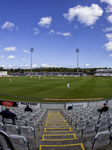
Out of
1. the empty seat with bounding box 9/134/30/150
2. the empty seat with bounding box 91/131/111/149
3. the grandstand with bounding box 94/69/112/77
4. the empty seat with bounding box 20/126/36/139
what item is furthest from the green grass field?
the grandstand with bounding box 94/69/112/77

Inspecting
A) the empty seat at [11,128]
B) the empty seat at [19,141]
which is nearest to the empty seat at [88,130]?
the empty seat at [19,141]

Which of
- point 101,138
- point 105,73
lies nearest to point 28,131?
point 101,138

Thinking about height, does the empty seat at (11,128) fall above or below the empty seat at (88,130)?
above

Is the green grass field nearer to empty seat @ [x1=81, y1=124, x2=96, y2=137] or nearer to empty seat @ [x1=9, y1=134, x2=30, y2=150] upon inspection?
empty seat @ [x1=81, y1=124, x2=96, y2=137]

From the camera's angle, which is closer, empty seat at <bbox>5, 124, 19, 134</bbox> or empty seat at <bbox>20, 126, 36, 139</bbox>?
empty seat at <bbox>5, 124, 19, 134</bbox>

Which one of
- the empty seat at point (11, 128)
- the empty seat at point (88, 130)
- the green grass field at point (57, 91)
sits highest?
the empty seat at point (11, 128)

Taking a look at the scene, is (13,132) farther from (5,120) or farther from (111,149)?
(111,149)

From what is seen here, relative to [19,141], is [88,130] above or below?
below

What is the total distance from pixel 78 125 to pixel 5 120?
4127 millimetres

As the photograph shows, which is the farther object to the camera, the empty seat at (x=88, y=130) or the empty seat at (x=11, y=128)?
the empty seat at (x=88, y=130)

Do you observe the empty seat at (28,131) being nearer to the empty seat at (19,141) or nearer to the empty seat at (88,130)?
the empty seat at (19,141)

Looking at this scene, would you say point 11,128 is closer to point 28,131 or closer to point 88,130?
point 28,131

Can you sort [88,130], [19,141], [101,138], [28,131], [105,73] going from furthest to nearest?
[105,73]
[88,130]
[28,131]
[101,138]
[19,141]

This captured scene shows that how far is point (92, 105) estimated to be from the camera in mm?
17188
